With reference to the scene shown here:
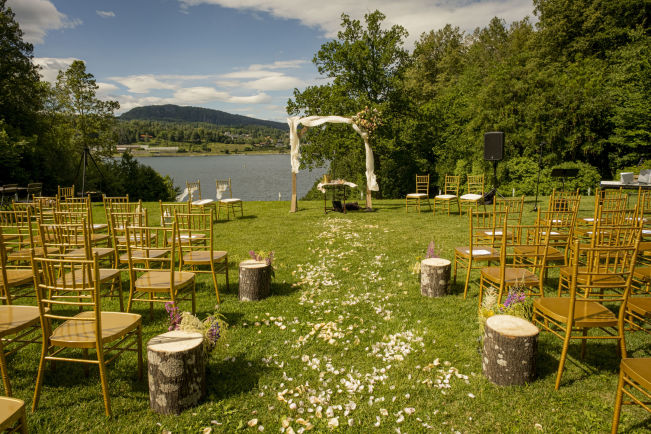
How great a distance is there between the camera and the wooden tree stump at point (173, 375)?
8.98 ft

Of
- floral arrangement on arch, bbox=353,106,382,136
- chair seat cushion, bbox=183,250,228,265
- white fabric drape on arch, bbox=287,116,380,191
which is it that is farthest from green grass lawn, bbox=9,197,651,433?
floral arrangement on arch, bbox=353,106,382,136

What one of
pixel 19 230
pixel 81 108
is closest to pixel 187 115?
pixel 81 108

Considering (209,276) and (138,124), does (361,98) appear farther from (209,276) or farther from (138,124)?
(138,124)

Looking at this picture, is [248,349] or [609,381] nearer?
[609,381]

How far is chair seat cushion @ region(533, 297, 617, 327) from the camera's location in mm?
2967

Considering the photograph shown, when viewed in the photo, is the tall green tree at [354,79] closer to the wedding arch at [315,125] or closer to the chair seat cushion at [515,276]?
the wedding arch at [315,125]

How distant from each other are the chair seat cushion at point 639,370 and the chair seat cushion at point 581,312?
0.58 metres

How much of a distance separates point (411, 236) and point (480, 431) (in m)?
6.47

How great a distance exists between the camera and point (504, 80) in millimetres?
20266

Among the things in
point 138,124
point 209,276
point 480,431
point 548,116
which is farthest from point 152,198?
point 138,124

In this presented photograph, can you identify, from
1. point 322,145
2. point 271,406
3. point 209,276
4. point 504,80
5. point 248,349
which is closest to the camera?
point 271,406

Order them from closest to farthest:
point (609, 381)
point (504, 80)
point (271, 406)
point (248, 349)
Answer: point (271, 406) < point (609, 381) < point (248, 349) < point (504, 80)

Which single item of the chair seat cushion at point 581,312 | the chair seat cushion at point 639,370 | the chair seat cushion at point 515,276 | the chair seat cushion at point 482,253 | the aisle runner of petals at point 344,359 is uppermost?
the chair seat cushion at point 482,253

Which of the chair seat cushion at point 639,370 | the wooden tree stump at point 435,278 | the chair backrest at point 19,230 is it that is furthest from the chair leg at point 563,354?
the chair backrest at point 19,230
